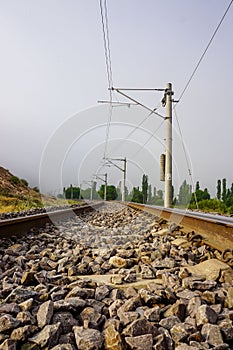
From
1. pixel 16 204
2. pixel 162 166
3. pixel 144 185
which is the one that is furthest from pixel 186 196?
pixel 144 185

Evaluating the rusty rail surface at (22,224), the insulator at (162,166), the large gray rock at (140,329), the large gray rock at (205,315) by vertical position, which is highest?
the insulator at (162,166)

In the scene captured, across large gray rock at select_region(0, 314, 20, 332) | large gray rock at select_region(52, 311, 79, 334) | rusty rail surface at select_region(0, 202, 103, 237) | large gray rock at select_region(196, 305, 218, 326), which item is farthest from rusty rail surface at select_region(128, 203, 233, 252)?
rusty rail surface at select_region(0, 202, 103, 237)

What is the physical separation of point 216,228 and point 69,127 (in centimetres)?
801

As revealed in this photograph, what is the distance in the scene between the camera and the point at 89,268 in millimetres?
2918

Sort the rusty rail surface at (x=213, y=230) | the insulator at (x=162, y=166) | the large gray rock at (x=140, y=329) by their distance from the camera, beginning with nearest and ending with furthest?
the large gray rock at (x=140, y=329), the rusty rail surface at (x=213, y=230), the insulator at (x=162, y=166)

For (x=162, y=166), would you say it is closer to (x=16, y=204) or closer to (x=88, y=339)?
(x=16, y=204)

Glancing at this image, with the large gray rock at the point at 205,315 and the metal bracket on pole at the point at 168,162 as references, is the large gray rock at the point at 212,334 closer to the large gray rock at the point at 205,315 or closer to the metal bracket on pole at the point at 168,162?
the large gray rock at the point at 205,315

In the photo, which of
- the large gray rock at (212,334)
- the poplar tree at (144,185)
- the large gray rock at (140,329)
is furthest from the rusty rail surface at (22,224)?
the poplar tree at (144,185)

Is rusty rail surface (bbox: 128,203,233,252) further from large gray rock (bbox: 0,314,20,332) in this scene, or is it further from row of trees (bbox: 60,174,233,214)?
row of trees (bbox: 60,174,233,214)

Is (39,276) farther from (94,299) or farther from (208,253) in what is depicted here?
(208,253)

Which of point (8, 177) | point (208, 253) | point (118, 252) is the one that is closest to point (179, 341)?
point (208, 253)

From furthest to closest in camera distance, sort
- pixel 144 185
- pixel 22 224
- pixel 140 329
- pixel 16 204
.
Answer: pixel 144 185 < pixel 16 204 < pixel 22 224 < pixel 140 329

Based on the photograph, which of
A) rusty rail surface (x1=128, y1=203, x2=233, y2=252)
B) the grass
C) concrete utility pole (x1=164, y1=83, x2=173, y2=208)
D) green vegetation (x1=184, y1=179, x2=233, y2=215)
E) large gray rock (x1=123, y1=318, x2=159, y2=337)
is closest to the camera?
large gray rock (x1=123, y1=318, x2=159, y2=337)

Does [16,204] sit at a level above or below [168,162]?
below
